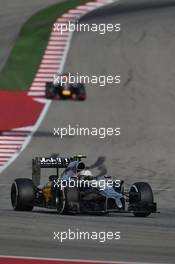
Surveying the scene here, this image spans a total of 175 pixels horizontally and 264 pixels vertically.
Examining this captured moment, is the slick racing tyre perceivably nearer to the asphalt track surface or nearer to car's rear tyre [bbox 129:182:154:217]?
the asphalt track surface

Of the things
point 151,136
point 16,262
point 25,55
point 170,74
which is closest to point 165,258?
point 16,262

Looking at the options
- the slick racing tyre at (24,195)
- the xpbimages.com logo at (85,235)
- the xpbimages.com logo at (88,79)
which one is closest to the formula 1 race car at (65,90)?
the xpbimages.com logo at (88,79)

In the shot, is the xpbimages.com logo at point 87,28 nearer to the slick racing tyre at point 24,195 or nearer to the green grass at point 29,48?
the green grass at point 29,48

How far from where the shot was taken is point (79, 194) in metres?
23.4

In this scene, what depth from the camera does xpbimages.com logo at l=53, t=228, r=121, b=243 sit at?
59.9ft

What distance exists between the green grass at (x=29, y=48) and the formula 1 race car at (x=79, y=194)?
2334cm

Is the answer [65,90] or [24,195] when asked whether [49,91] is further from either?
[24,195]

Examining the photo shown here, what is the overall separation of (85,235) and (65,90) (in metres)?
27.6

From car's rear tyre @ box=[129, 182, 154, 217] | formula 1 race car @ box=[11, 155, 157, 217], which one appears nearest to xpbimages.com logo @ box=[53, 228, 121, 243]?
formula 1 race car @ box=[11, 155, 157, 217]

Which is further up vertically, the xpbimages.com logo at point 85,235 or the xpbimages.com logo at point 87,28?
the xpbimages.com logo at point 87,28

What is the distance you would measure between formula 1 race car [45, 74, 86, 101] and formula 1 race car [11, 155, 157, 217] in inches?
838

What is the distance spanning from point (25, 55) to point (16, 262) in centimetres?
3798

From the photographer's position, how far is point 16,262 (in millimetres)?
15344

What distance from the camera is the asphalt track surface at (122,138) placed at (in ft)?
57.7
